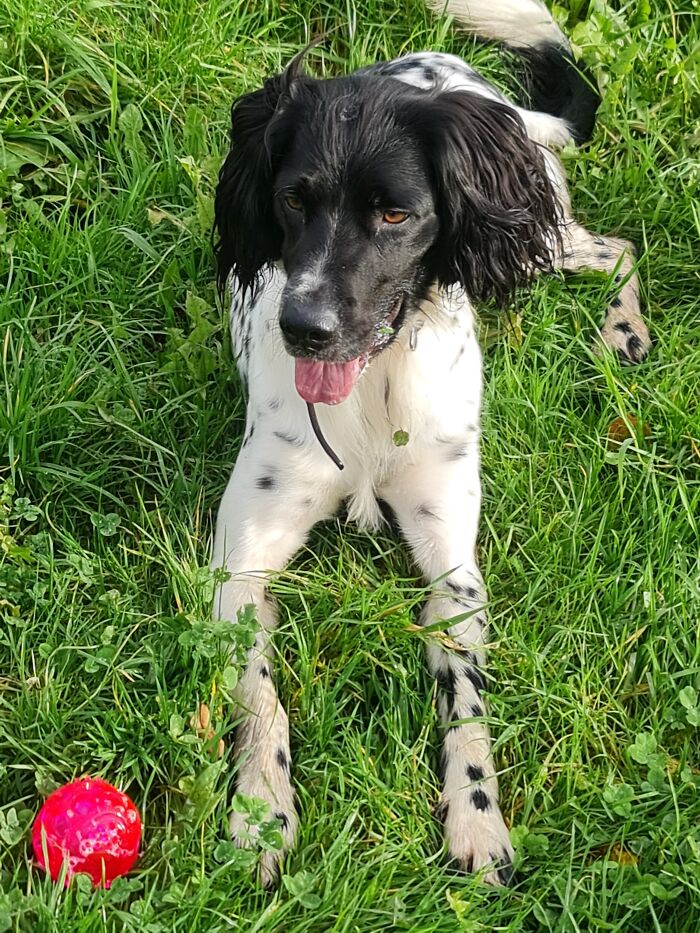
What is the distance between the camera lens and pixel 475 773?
2.64 metres

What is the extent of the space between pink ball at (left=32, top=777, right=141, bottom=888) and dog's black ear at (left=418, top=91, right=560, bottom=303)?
136 cm

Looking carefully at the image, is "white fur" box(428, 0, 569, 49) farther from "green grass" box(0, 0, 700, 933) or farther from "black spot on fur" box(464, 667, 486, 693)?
"black spot on fur" box(464, 667, 486, 693)

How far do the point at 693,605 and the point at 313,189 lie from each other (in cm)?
131

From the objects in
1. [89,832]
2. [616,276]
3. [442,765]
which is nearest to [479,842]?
[442,765]

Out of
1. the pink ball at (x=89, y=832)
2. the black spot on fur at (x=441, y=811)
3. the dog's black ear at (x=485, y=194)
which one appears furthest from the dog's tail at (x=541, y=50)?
the pink ball at (x=89, y=832)

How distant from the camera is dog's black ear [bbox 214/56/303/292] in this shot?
8.97ft

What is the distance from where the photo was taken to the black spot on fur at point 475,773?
2.63 m

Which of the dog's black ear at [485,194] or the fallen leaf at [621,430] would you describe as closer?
the dog's black ear at [485,194]

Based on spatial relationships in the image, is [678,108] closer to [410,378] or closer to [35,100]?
[410,378]

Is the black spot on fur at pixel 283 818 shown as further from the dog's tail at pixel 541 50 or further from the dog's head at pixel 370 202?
the dog's tail at pixel 541 50

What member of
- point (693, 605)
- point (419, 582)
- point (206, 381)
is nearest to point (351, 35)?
point (206, 381)

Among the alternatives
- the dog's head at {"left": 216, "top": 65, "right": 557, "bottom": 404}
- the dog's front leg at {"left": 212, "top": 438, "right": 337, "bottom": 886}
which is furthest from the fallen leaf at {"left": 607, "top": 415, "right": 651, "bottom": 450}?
the dog's front leg at {"left": 212, "top": 438, "right": 337, "bottom": 886}

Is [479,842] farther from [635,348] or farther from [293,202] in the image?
[635,348]

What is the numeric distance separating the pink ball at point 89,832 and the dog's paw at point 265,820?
220mm
